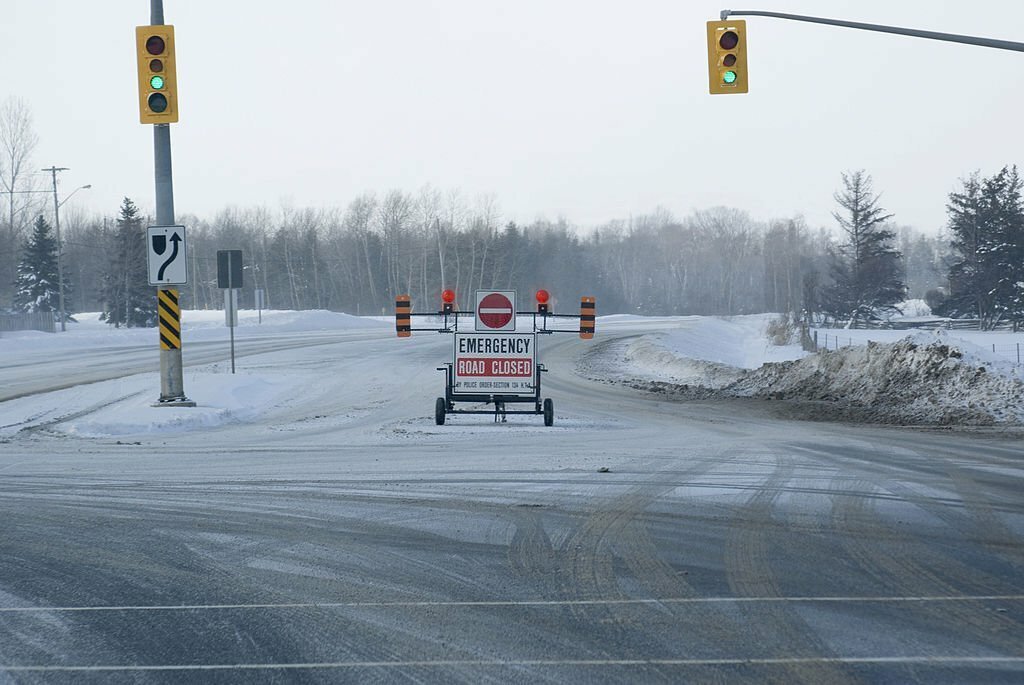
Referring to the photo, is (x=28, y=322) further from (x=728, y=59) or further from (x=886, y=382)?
(x=728, y=59)

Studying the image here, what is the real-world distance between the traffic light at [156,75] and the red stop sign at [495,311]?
5.66 meters

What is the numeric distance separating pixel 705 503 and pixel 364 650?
512 cm

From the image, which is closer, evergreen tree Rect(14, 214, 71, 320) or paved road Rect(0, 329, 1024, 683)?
paved road Rect(0, 329, 1024, 683)

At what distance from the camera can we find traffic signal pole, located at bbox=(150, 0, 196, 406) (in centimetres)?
1853

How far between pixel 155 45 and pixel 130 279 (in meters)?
63.0

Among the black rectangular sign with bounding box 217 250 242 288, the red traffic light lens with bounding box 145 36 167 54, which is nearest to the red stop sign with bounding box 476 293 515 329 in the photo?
the red traffic light lens with bounding box 145 36 167 54

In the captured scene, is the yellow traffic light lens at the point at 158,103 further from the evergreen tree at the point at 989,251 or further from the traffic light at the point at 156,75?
the evergreen tree at the point at 989,251

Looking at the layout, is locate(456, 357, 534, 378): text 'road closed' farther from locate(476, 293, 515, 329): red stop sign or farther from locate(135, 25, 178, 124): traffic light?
locate(135, 25, 178, 124): traffic light

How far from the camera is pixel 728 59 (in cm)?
1667

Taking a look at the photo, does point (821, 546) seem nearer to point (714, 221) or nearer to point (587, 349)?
point (587, 349)

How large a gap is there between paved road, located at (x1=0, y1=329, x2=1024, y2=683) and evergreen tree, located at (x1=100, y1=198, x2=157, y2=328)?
63859 mm

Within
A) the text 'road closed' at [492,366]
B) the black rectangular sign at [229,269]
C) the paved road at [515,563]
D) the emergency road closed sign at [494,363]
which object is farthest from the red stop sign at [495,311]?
the black rectangular sign at [229,269]

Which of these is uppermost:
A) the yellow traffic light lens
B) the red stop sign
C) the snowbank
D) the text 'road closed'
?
the yellow traffic light lens

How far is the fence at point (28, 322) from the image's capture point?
66250 millimetres
